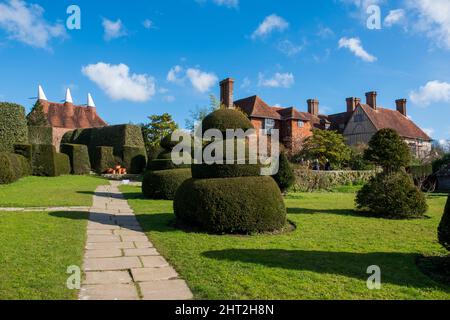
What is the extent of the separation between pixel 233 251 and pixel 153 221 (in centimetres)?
360

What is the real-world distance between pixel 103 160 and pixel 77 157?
121 inches

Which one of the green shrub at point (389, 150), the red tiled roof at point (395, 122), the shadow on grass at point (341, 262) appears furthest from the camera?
the red tiled roof at point (395, 122)

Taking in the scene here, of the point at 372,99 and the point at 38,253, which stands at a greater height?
the point at 372,99

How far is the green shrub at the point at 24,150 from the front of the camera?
20219mm

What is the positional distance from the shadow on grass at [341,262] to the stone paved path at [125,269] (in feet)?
3.18

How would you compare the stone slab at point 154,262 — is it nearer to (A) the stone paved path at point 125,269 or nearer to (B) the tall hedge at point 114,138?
(A) the stone paved path at point 125,269

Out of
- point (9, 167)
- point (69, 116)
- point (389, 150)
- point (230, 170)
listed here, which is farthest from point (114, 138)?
point (230, 170)

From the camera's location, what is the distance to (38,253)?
5254 millimetres

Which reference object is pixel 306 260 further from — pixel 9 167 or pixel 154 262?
pixel 9 167

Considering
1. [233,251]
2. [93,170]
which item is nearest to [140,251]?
[233,251]

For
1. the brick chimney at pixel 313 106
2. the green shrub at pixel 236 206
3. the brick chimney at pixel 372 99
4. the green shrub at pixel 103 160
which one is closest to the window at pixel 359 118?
the brick chimney at pixel 372 99
